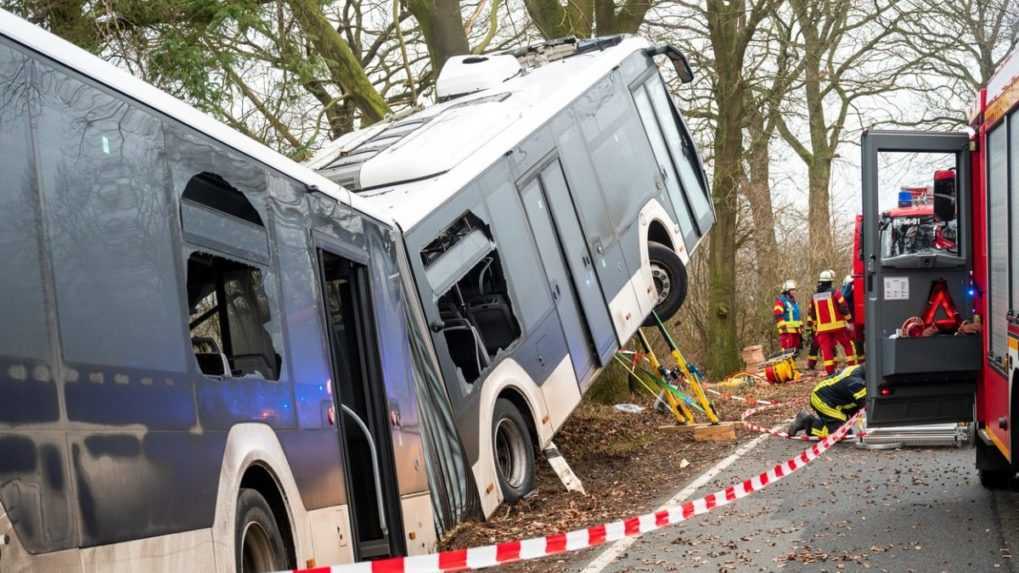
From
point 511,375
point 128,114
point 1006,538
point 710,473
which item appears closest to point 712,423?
point 710,473

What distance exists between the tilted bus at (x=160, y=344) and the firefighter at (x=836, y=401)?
19.5 feet

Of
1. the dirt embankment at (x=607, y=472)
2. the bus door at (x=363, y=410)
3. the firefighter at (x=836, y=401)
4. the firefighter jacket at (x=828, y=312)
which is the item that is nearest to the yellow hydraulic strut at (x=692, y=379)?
the dirt embankment at (x=607, y=472)

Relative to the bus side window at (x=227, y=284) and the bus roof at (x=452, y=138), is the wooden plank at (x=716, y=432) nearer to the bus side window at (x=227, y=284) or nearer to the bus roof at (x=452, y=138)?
the bus roof at (x=452, y=138)

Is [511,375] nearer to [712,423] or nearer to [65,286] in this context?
[712,423]

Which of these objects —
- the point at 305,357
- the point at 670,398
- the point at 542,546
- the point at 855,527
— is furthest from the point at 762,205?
the point at 305,357

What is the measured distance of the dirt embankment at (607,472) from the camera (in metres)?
8.88

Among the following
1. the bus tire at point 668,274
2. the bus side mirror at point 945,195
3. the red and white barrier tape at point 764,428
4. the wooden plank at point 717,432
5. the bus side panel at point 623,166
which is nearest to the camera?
the bus side mirror at point 945,195

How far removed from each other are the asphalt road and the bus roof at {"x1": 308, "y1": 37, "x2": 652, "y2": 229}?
2.91m

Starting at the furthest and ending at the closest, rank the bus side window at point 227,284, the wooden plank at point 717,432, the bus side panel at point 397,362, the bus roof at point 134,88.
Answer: the wooden plank at point 717,432
the bus side panel at point 397,362
the bus side window at point 227,284
the bus roof at point 134,88

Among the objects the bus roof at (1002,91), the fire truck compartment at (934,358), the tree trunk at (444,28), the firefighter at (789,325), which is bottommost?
the firefighter at (789,325)

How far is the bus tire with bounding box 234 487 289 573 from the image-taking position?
5.10 meters

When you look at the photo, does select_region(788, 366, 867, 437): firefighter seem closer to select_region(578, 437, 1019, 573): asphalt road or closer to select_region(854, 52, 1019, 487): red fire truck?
select_region(578, 437, 1019, 573): asphalt road

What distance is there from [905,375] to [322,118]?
1007cm

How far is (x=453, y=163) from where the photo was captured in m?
9.81
